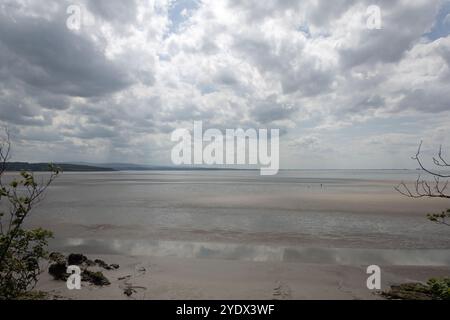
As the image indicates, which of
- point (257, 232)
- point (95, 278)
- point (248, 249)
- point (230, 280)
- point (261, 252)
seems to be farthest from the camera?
point (257, 232)

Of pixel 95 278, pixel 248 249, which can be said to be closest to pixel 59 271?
pixel 95 278

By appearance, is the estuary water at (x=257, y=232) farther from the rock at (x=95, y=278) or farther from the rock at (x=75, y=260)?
the rock at (x=95, y=278)

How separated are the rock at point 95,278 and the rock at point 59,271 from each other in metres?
0.72

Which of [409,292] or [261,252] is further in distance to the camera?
[261,252]

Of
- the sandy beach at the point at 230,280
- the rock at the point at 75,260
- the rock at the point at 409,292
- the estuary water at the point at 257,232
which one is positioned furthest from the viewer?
the estuary water at the point at 257,232

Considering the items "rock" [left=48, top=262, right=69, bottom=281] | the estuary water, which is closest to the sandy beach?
"rock" [left=48, top=262, right=69, bottom=281]

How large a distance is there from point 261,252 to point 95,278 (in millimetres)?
8089

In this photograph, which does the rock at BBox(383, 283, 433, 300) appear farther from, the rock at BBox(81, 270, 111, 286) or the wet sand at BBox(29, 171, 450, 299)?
the rock at BBox(81, 270, 111, 286)

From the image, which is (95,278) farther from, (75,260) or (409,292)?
(409,292)

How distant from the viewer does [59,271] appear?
1160cm

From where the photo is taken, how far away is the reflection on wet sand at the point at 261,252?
1504 cm

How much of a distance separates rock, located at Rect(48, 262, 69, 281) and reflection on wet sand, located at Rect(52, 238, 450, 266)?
431 centimetres

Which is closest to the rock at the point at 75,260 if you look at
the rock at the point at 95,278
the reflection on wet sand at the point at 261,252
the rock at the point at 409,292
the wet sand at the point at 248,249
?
the wet sand at the point at 248,249
